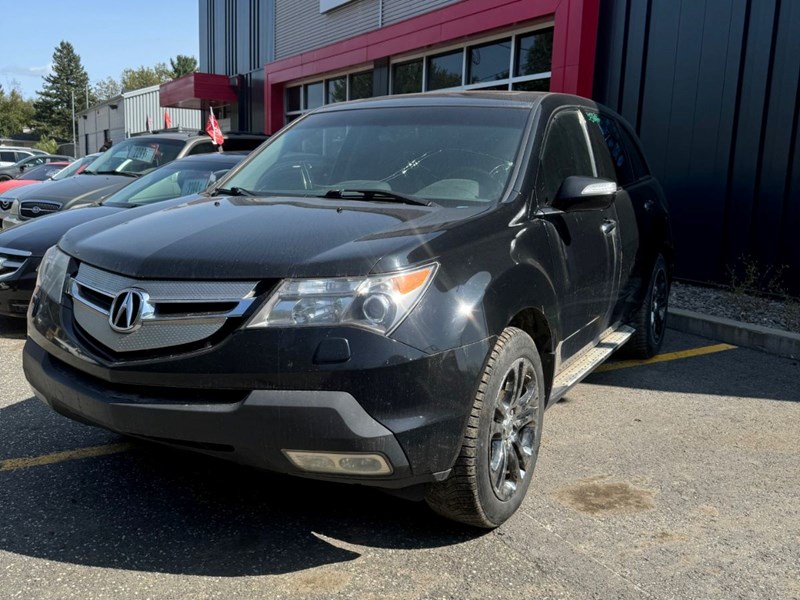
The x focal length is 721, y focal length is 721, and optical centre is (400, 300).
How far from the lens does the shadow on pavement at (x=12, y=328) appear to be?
6.11 meters

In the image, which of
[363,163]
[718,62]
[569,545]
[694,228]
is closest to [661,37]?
[718,62]

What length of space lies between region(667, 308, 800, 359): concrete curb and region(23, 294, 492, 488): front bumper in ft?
15.1

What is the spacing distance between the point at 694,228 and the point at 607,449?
5630 mm

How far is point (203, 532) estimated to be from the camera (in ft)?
9.43

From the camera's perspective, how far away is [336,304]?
2383mm

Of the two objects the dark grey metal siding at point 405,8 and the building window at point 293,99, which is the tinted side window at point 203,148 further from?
the building window at point 293,99

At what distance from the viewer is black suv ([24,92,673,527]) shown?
2346 mm

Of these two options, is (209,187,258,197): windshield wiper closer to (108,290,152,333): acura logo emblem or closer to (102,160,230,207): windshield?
(108,290,152,333): acura logo emblem

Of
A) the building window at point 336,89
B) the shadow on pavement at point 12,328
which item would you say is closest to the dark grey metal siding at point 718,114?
the shadow on pavement at point 12,328

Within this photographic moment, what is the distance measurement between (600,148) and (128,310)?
3.16m

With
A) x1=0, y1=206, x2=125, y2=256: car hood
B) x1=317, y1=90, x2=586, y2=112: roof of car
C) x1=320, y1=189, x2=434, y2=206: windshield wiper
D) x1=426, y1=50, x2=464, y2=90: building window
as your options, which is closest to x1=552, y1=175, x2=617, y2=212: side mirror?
x1=317, y1=90, x2=586, y2=112: roof of car

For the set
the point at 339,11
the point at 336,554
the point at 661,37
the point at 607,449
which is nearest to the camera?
the point at 336,554

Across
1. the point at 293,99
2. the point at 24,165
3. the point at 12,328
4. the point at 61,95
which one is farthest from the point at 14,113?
the point at 12,328

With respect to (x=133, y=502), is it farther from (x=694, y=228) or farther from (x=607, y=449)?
(x=694, y=228)
